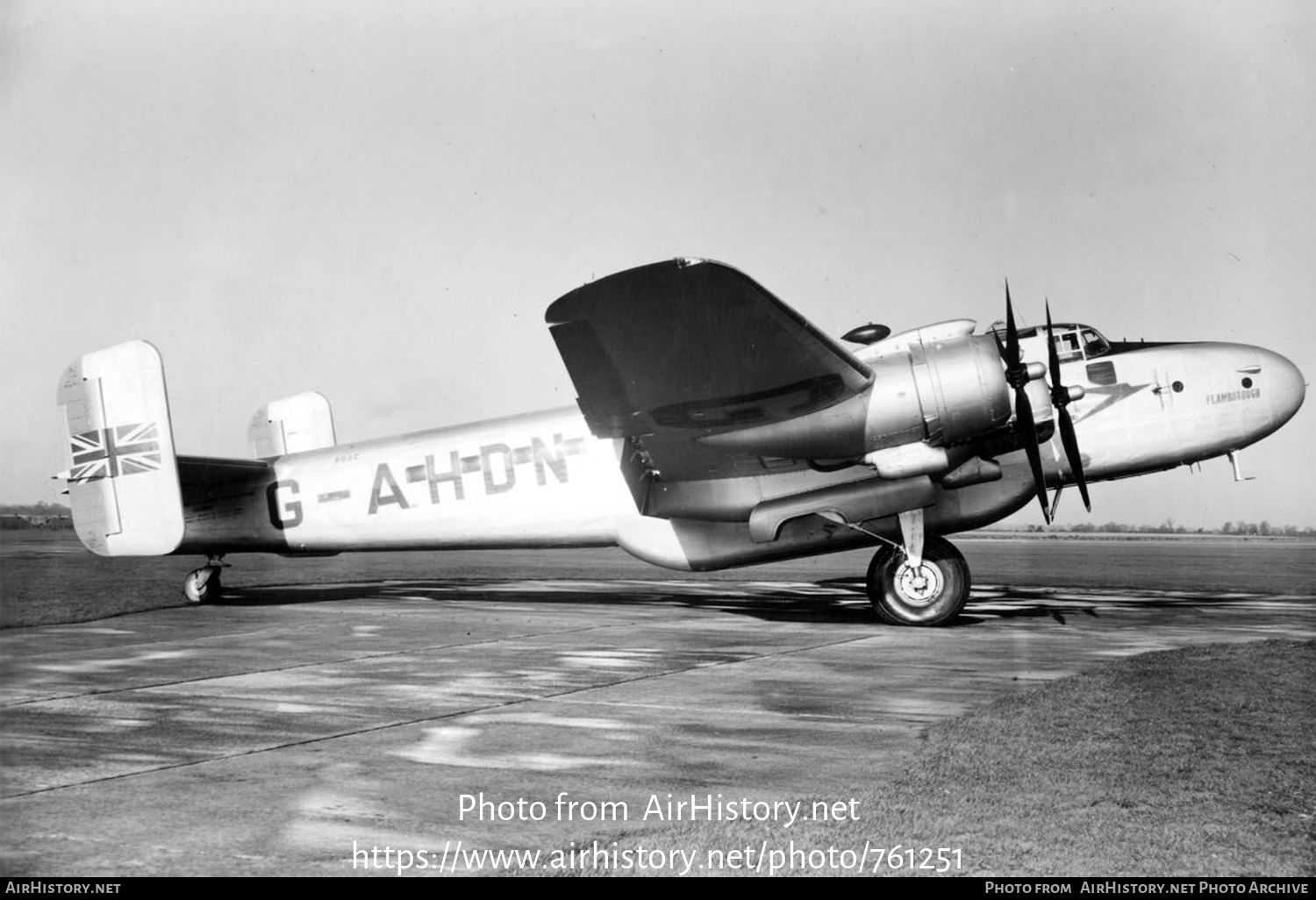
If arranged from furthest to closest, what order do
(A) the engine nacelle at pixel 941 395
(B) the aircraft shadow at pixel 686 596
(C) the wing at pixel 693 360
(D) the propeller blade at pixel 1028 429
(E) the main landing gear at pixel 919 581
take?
(B) the aircraft shadow at pixel 686 596
(E) the main landing gear at pixel 919 581
(D) the propeller blade at pixel 1028 429
(A) the engine nacelle at pixel 941 395
(C) the wing at pixel 693 360

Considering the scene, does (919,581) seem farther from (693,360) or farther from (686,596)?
(686,596)

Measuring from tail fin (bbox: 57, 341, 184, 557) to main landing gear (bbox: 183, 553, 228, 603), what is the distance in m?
1.92

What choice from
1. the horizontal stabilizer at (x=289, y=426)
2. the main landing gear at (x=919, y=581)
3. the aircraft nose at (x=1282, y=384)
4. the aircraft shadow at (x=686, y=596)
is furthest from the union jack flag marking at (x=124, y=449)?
the aircraft nose at (x=1282, y=384)

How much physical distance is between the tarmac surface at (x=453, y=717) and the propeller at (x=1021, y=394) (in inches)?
65.4

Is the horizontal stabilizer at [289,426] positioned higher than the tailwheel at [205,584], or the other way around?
the horizontal stabilizer at [289,426]

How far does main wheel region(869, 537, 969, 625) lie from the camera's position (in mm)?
10656

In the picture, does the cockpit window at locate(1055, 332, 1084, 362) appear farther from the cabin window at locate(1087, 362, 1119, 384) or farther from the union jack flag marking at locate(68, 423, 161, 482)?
the union jack flag marking at locate(68, 423, 161, 482)

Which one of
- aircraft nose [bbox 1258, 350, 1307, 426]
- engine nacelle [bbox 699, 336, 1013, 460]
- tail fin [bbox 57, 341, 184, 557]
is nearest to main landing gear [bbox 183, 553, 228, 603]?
tail fin [bbox 57, 341, 184, 557]

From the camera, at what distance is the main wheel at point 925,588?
10656mm

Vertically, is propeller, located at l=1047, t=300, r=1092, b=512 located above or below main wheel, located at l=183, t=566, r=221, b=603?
above

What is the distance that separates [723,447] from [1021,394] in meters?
2.88

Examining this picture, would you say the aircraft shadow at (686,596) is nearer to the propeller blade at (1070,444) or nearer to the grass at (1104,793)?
the propeller blade at (1070,444)

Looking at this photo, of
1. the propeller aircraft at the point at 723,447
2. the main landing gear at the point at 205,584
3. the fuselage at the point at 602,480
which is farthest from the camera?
the main landing gear at the point at 205,584

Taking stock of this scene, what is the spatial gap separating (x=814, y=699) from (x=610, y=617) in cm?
591
